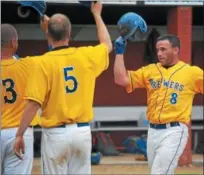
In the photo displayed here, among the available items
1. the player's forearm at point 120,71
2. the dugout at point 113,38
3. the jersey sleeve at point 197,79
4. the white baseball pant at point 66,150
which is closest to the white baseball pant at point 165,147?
the jersey sleeve at point 197,79

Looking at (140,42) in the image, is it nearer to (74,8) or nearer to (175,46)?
(74,8)

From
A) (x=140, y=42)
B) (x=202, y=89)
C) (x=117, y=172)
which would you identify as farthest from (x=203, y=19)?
(x=202, y=89)

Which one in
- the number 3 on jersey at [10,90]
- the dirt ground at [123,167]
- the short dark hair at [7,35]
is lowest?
the dirt ground at [123,167]

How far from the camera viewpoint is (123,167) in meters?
13.2

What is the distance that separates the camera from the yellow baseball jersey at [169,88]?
695 cm

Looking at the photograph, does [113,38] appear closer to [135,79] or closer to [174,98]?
[135,79]

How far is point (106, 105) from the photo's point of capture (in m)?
15.9

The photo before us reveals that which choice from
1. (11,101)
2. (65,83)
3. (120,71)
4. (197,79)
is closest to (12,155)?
(11,101)

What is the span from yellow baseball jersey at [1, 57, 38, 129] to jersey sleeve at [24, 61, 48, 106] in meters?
0.57

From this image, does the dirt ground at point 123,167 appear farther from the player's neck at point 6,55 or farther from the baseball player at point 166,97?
the player's neck at point 6,55

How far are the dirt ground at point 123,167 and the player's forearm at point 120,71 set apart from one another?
5.45 metres

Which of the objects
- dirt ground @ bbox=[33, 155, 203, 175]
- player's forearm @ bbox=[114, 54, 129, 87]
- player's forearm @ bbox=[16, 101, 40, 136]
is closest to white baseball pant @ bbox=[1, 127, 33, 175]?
player's forearm @ bbox=[16, 101, 40, 136]

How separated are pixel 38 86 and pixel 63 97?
0.24 m

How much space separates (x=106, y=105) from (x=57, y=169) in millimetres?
10056
